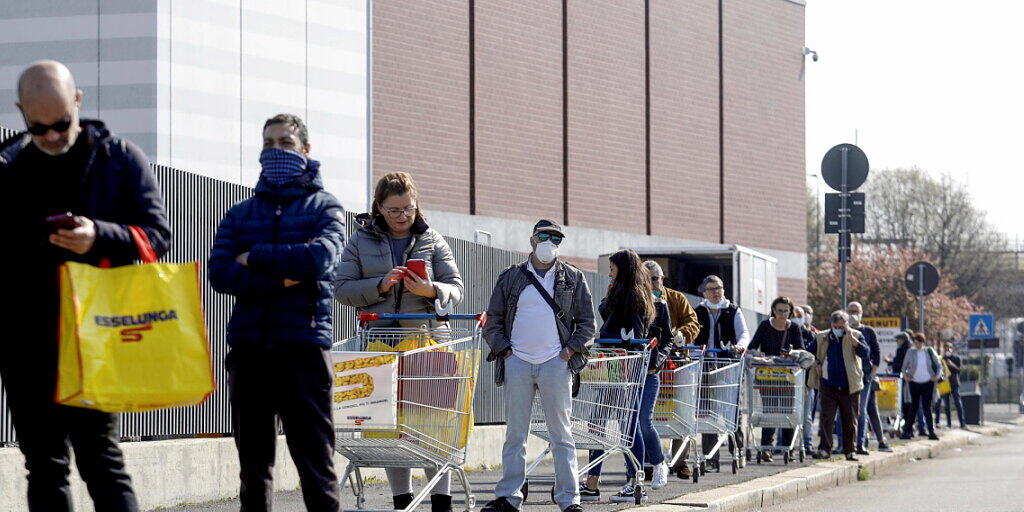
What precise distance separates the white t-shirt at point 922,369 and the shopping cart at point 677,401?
13.7 meters

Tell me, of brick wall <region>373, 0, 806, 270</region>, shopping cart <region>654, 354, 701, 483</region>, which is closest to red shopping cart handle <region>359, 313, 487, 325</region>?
shopping cart <region>654, 354, 701, 483</region>

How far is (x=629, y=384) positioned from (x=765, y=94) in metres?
31.4

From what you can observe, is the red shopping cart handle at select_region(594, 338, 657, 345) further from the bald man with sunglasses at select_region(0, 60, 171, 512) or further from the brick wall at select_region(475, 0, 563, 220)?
the brick wall at select_region(475, 0, 563, 220)

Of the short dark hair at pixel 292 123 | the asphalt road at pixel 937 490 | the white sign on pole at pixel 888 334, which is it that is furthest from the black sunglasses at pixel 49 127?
the white sign on pole at pixel 888 334

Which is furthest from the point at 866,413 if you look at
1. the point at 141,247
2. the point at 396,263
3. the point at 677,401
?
the point at 141,247

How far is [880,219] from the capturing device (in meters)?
76.8

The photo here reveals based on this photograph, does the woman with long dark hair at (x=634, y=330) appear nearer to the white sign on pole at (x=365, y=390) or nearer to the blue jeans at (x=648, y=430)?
the blue jeans at (x=648, y=430)

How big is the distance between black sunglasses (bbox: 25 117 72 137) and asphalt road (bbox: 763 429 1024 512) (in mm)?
8214

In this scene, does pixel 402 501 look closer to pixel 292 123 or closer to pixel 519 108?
pixel 292 123

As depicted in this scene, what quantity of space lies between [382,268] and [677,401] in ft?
16.6

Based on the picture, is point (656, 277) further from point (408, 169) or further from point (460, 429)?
point (408, 169)

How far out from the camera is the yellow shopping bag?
16.2 ft

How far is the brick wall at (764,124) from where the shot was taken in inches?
1569

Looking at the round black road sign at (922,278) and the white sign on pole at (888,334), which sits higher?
the round black road sign at (922,278)
